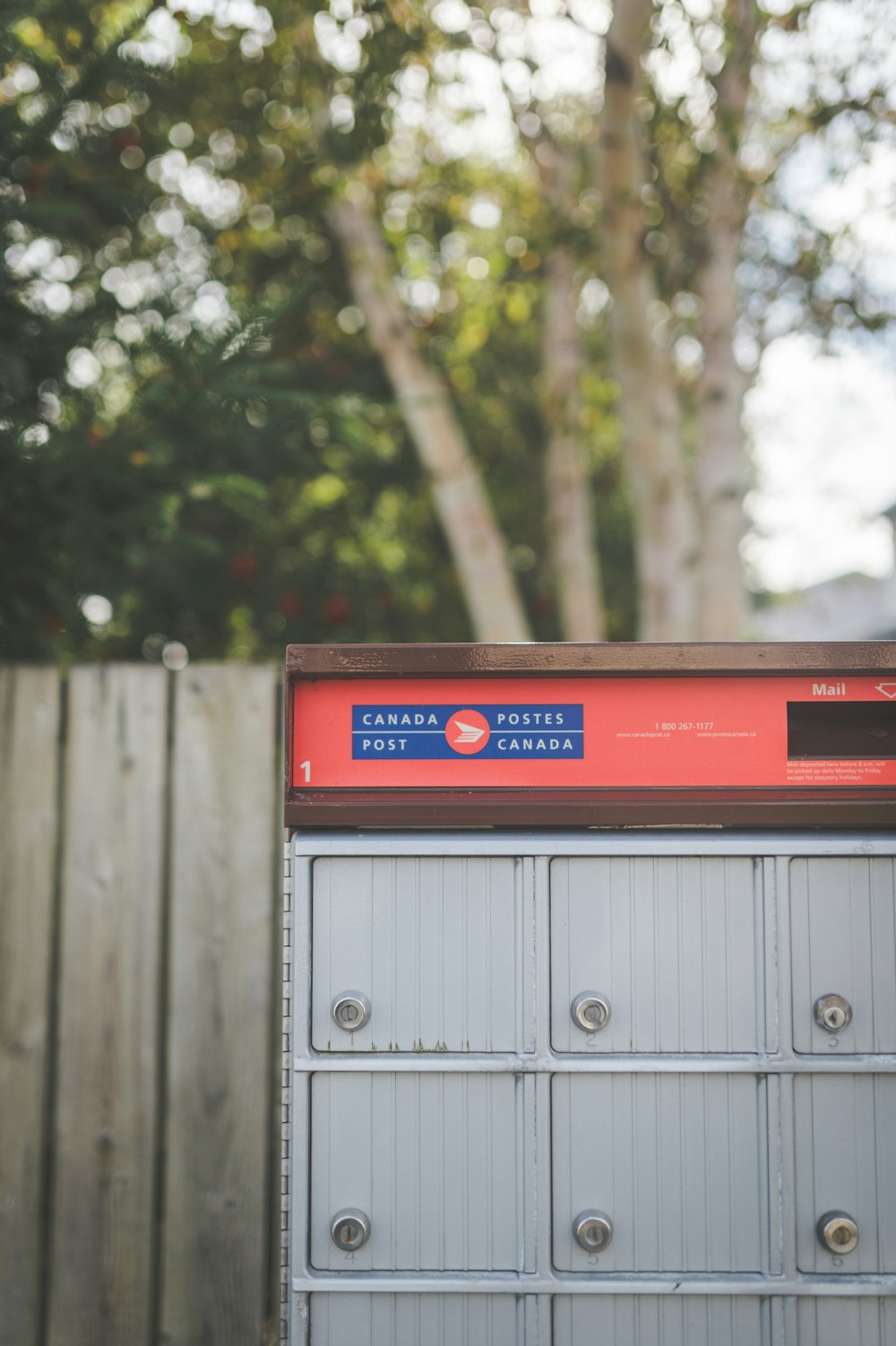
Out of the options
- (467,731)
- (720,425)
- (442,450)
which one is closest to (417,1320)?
(467,731)

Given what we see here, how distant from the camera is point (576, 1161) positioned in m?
1.63

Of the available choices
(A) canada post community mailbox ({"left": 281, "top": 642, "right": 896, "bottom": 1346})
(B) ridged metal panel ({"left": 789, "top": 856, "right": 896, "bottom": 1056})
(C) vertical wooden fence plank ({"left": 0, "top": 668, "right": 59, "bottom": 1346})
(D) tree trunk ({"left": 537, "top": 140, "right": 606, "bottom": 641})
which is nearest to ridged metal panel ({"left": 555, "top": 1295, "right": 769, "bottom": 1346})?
(A) canada post community mailbox ({"left": 281, "top": 642, "right": 896, "bottom": 1346})

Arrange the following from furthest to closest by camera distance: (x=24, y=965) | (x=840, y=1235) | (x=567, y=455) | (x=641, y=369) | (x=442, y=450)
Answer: (x=567, y=455)
(x=442, y=450)
(x=641, y=369)
(x=24, y=965)
(x=840, y=1235)

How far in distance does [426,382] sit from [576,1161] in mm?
3912

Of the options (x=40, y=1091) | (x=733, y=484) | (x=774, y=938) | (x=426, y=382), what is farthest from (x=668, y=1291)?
(x=426, y=382)

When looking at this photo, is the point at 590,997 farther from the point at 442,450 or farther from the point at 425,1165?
the point at 442,450

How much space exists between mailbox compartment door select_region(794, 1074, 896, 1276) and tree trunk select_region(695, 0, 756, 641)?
8.20 ft

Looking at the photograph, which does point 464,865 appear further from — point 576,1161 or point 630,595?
point 630,595

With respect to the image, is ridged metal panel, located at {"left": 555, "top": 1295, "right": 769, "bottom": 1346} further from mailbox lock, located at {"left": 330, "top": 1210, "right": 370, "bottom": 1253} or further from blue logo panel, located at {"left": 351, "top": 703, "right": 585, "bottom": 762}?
blue logo panel, located at {"left": 351, "top": 703, "right": 585, "bottom": 762}

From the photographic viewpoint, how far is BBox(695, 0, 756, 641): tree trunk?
13.2ft

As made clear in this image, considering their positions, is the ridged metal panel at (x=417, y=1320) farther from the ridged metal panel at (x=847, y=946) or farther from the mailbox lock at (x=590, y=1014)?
the ridged metal panel at (x=847, y=946)

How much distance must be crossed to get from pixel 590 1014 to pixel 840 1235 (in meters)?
0.50

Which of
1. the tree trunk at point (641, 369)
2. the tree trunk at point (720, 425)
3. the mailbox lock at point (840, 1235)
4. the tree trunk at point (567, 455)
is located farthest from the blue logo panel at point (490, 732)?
the tree trunk at point (567, 455)

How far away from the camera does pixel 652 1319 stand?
5.34 ft
